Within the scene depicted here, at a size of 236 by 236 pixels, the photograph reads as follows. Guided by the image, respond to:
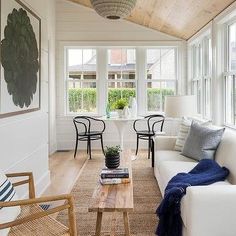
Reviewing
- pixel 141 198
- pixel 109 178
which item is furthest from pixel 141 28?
pixel 109 178

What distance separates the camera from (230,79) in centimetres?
423

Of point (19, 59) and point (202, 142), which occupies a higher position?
point (19, 59)

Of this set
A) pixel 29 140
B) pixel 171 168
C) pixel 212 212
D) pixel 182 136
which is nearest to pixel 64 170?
pixel 29 140

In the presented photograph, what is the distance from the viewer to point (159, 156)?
3.89 meters

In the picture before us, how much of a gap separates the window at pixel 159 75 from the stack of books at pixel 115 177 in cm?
414

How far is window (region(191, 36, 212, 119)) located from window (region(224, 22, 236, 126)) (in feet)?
1.81

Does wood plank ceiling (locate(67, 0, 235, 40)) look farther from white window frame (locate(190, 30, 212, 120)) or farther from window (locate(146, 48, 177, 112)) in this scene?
window (locate(146, 48, 177, 112))

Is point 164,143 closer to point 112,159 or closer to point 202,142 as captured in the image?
point 202,142

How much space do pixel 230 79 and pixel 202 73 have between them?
1350 millimetres

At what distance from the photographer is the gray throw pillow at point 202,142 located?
3.28 metres

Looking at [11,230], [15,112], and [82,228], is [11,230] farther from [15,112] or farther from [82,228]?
[15,112]

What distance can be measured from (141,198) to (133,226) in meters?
0.74

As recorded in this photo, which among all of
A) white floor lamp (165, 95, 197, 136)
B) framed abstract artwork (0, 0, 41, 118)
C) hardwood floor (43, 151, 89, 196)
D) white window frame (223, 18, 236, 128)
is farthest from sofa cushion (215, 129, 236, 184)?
framed abstract artwork (0, 0, 41, 118)

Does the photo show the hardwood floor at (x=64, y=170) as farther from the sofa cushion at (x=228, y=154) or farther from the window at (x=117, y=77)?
the sofa cushion at (x=228, y=154)
